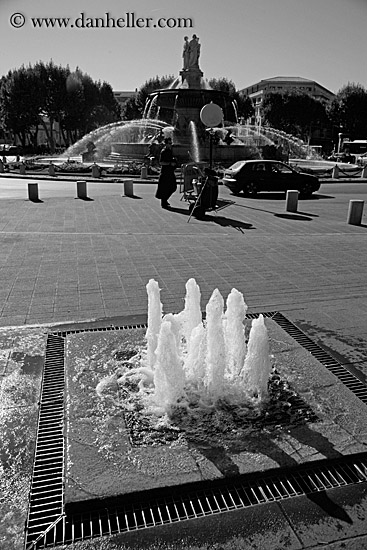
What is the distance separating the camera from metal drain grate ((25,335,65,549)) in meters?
2.55

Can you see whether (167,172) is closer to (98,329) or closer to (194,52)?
(98,329)

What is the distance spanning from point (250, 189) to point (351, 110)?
173ft

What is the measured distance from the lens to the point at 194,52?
3750 centimetres

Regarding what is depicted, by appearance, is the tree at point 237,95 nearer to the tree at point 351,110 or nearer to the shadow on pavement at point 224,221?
the tree at point 351,110

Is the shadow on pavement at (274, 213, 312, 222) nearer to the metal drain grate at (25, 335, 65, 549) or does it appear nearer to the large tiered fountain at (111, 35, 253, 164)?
the metal drain grate at (25, 335, 65, 549)

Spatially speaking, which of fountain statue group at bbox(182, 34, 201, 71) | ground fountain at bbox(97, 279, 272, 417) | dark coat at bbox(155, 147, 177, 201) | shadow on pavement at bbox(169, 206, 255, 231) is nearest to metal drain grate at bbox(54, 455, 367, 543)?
ground fountain at bbox(97, 279, 272, 417)

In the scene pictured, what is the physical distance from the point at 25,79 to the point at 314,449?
182ft

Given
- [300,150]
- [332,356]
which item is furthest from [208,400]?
[300,150]

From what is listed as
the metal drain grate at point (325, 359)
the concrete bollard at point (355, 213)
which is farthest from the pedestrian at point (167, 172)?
the metal drain grate at point (325, 359)

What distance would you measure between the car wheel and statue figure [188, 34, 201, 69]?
24160mm

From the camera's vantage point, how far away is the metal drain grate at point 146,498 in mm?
2504

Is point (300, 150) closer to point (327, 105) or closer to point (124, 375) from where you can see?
point (327, 105)

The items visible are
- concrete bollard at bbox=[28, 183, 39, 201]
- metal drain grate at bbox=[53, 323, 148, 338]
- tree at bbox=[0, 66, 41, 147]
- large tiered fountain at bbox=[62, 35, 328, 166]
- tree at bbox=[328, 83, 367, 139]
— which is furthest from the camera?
tree at bbox=[328, 83, 367, 139]

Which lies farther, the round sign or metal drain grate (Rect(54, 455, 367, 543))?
the round sign
